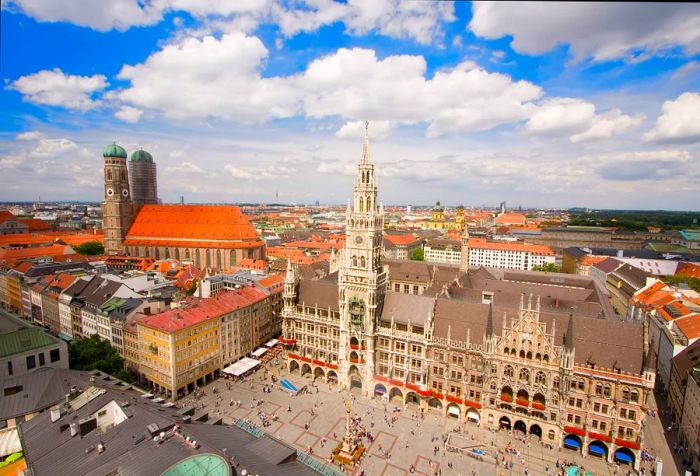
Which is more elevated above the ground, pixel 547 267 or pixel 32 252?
pixel 32 252

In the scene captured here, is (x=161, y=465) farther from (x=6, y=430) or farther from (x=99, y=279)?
(x=99, y=279)

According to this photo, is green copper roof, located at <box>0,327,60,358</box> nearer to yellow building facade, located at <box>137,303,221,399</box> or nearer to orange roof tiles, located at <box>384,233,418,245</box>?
yellow building facade, located at <box>137,303,221,399</box>

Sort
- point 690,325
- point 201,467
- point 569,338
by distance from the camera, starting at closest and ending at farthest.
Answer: point 201,467, point 569,338, point 690,325

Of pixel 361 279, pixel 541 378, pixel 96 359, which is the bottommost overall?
pixel 96 359

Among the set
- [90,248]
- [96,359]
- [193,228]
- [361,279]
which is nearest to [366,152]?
[361,279]

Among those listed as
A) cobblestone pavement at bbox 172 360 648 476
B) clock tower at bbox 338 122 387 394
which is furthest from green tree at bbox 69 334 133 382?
clock tower at bbox 338 122 387 394

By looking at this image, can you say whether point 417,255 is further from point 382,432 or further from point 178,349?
point 178,349

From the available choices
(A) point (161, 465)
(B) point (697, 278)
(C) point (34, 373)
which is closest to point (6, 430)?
(C) point (34, 373)
